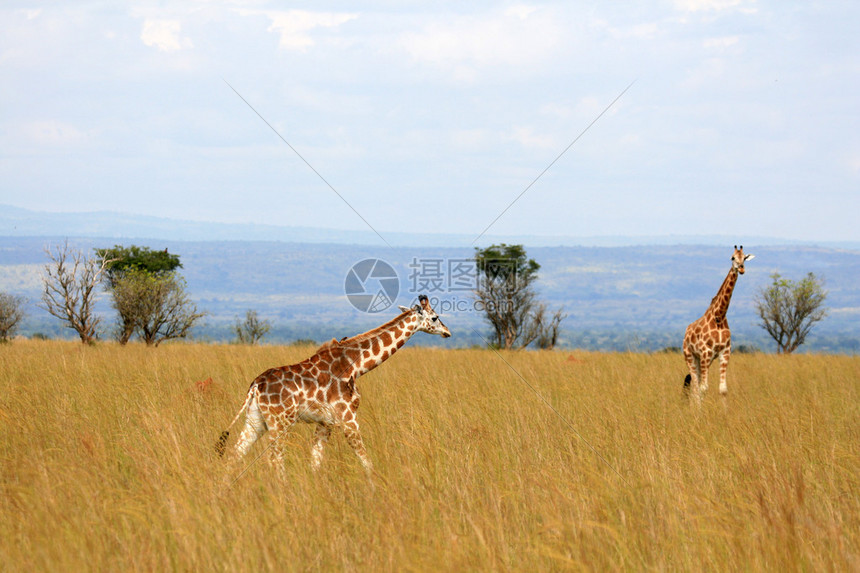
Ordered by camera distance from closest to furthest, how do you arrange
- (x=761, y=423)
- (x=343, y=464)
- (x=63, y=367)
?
(x=343, y=464), (x=761, y=423), (x=63, y=367)

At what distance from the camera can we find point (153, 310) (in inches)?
1000

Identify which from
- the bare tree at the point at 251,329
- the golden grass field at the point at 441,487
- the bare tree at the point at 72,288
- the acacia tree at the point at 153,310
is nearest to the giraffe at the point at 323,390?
the golden grass field at the point at 441,487

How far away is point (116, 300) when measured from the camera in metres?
25.2

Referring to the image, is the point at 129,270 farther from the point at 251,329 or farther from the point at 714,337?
the point at 714,337

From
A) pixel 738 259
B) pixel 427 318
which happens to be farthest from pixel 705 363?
pixel 427 318

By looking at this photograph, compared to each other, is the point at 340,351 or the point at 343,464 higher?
the point at 340,351

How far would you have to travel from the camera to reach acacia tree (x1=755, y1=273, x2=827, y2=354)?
30.0 meters

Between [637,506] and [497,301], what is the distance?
24.4 metres

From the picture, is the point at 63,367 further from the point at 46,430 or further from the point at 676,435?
the point at 676,435

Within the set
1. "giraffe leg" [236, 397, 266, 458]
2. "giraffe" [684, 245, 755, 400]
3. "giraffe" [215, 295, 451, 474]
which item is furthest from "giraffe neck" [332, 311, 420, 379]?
"giraffe" [684, 245, 755, 400]

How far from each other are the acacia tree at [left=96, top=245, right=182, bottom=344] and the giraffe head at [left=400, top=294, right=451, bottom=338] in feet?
63.5

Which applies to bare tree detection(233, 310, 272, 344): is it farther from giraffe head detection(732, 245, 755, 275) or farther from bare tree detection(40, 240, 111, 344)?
giraffe head detection(732, 245, 755, 275)

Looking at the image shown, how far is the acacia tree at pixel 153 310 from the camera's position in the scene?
25.2m

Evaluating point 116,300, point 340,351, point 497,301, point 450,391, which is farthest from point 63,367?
point 497,301
